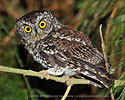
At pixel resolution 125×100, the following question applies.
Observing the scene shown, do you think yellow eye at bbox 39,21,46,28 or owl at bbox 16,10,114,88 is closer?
owl at bbox 16,10,114,88

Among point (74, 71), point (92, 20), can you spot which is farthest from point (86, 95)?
point (92, 20)

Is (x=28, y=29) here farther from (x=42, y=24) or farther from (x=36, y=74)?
(x=36, y=74)

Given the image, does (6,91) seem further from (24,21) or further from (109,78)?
(109,78)

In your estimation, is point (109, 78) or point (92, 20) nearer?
point (109, 78)

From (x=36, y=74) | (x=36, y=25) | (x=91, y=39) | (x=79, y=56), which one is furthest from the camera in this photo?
(x=91, y=39)

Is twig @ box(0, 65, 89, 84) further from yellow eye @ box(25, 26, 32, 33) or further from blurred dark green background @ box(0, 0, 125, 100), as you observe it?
yellow eye @ box(25, 26, 32, 33)

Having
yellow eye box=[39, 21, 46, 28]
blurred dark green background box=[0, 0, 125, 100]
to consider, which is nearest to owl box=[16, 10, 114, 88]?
yellow eye box=[39, 21, 46, 28]

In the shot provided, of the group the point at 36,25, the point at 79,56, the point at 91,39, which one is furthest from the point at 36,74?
the point at 91,39
